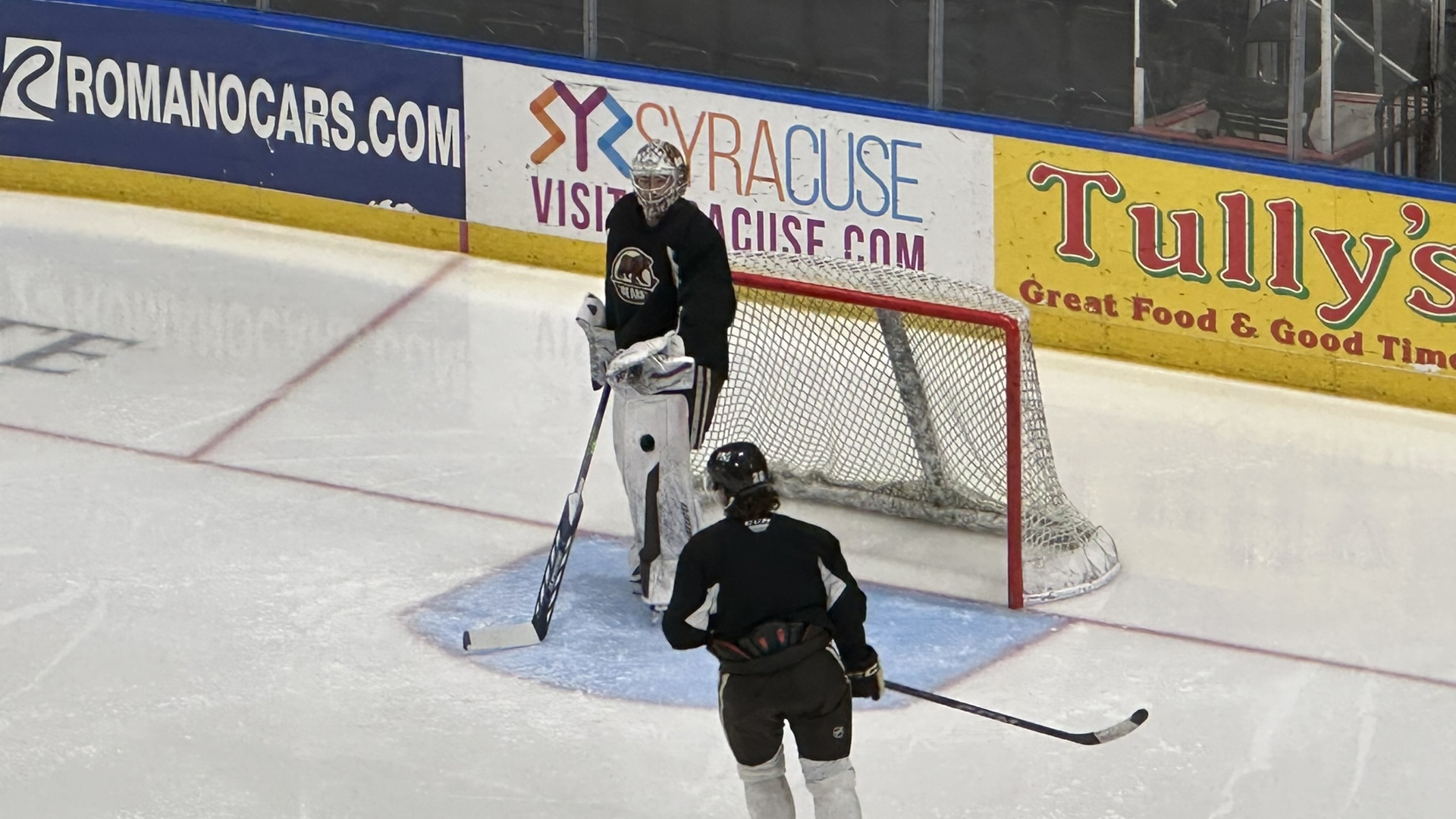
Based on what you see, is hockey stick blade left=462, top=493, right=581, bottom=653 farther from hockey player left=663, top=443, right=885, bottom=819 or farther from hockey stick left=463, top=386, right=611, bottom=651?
hockey player left=663, top=443, right=885, bottom=819

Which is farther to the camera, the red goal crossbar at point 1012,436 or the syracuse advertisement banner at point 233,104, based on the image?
the syracuse advertisement banner at point 233,104

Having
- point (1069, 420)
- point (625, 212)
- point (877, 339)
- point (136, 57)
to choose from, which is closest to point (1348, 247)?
point (1069, 420)

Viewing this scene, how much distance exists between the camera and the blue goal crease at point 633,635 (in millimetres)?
7125

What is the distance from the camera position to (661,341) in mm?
7078

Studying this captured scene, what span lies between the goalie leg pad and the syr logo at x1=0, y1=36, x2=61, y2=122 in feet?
18.5

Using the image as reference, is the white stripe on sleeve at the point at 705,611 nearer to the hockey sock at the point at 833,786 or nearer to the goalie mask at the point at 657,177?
the hockey sock at the point at 833,786

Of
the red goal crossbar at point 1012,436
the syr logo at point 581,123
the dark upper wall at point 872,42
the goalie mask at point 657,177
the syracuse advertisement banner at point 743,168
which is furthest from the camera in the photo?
the syr logo at point 581,123

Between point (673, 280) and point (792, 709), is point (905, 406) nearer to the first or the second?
point (673, 280)

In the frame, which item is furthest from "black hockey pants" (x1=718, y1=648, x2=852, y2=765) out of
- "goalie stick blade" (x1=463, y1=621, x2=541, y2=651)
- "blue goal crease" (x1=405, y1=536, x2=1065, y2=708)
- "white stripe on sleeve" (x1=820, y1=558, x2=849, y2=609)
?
"goalie stick blade" (x1=463, y1=621, x2=541, y2=651)

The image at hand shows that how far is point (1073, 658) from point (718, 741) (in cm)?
121

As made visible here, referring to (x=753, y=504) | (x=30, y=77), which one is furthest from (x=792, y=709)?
(x=30, y=77)

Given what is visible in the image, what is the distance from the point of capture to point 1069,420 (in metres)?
9.27

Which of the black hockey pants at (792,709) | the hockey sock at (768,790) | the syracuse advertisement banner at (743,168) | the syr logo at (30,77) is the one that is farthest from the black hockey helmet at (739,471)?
the syr logo at (30,77)

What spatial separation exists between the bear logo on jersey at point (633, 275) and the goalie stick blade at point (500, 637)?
1.07 m
